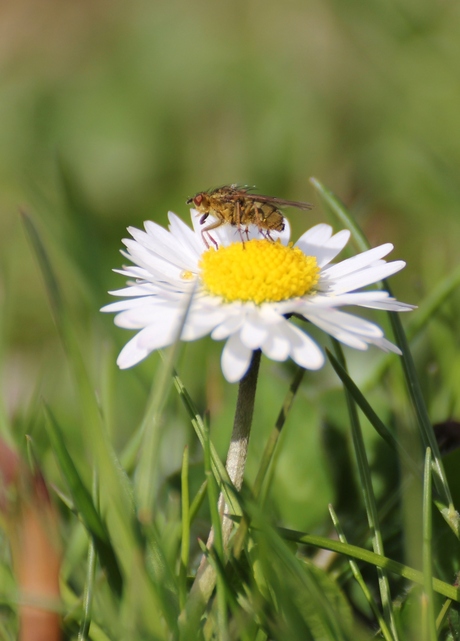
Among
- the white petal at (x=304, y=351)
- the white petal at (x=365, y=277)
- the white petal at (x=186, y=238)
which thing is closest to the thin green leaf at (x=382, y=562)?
the white petal at (x=304, y=351)

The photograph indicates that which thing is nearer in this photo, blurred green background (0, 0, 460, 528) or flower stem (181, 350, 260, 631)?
flower stem (181, 350, 260, 631)

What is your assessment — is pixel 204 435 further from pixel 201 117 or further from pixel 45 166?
pixel 201 117

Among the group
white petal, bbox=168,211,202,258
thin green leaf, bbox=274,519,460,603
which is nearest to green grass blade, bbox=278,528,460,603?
thin green leaf, bbox=274,519,460,603

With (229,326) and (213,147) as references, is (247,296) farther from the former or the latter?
(213,147)

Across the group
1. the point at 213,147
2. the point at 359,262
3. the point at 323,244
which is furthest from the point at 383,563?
the point at 213,147

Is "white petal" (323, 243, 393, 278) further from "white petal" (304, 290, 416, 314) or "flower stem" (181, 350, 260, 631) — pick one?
"flower stem" (181, 350, 260, 631)

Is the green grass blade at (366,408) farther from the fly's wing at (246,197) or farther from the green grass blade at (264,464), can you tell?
the fly's wing at (246,197)

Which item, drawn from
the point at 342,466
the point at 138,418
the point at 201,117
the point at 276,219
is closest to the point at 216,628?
the point at 342,466

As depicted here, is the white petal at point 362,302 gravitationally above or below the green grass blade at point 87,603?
above
